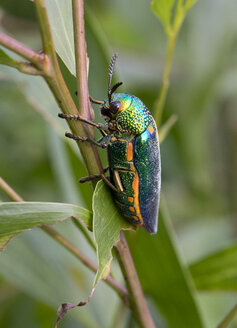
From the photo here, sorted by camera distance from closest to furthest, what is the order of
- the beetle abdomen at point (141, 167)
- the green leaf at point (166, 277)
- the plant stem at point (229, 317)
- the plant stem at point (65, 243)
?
the plant stem at point (65, 243)
the plant stem at point (229, 317)
the beetle abdomen at point (141, 167)
the green leaf at point (166, 277)

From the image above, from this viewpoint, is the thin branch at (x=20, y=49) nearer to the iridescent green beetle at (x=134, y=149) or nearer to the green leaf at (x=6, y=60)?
the green leaf at (x=6, y=60)

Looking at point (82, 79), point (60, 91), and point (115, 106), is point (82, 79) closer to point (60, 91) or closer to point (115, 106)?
point (60, 91)

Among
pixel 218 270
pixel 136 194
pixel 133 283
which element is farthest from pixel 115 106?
pixel 218 270

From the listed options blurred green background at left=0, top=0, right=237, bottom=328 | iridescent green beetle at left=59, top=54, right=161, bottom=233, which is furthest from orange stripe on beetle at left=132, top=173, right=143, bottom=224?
blurred green background at left=0, top=0, right=237, bottom=328

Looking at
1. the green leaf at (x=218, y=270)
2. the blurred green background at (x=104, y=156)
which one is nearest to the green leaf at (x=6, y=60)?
the blurred green background at (x=104, y=156)

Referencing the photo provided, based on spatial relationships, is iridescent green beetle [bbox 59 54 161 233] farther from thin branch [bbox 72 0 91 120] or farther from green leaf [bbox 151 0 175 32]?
thin branch [bbox 72 0 91 120]
